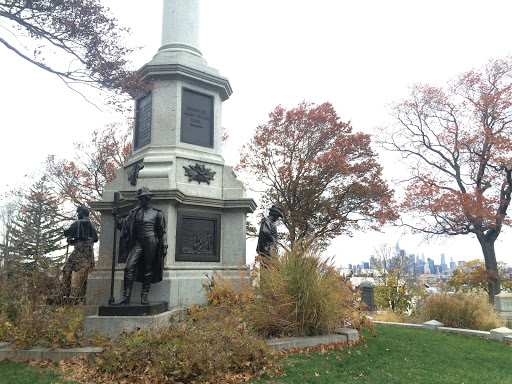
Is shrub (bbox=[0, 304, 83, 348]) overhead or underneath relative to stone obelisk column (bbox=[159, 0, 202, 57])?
underneath

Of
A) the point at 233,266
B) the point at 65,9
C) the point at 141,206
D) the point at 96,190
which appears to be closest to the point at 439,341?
the point at 233,266

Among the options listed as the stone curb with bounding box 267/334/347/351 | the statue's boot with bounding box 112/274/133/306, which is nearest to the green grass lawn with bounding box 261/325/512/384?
the stone curb with bounding box 267/334/347/351

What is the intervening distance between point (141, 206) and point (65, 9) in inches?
142

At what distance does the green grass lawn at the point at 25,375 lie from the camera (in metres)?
5.05

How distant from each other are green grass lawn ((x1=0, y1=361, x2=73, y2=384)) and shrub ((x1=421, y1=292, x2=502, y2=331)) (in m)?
10.3

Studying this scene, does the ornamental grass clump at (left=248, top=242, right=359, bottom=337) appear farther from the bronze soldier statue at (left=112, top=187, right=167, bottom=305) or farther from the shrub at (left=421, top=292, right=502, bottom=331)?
the shrub at (left=421, top=292, right=502, bottom=331)

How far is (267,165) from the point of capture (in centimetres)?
2369

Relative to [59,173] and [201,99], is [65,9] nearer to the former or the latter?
[201,99]

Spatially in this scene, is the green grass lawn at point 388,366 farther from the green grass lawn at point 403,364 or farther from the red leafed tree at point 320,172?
the red leafed tree at point 320,172

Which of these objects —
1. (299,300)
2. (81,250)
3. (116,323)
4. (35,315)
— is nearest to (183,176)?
(81,250)

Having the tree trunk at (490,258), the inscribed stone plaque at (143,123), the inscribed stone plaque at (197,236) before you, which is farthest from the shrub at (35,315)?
the tree trunk at (490,258)

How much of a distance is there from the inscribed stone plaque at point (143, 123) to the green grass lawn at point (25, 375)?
5946 mm

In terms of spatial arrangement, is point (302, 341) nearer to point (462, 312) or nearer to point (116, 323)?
point (116, 323)

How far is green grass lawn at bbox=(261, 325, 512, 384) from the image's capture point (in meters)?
5.22
